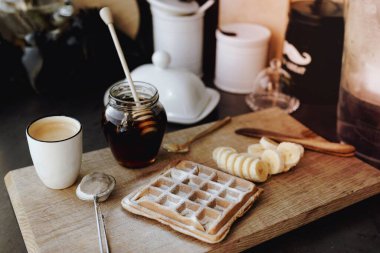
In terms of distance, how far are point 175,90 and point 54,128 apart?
37 centimetres

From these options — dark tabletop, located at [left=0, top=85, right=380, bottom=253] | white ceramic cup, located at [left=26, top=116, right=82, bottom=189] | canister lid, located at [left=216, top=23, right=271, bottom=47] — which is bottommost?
dark tabletop, located at [left=0, top=85, right=380, bottom=253]

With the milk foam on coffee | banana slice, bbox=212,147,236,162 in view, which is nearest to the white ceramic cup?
the milk foam on coffee

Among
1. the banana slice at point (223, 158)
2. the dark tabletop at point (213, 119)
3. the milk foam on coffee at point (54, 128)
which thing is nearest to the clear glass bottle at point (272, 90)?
the dark tabletop at point (213, 119)

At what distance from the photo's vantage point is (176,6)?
1396 mm

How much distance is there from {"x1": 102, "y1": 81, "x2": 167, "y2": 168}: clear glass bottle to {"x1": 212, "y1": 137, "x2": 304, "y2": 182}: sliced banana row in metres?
0.14

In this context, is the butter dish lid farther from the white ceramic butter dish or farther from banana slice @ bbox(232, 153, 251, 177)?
banana slice @ bbox(232, 153, 251, 177)

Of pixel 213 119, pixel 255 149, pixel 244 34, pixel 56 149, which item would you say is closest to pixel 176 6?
pixel 244 34

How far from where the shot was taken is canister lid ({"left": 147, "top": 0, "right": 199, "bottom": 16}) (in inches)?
54.3

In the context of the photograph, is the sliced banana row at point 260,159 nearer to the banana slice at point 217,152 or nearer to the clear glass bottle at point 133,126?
the banana slice at point 217,152

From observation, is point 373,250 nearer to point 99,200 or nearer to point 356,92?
point 356,92

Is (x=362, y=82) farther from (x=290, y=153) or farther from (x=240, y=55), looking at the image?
(x=240, y=55)

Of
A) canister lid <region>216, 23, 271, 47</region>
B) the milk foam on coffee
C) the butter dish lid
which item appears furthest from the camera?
canister lid <region>216, 23, 271, 47</region>

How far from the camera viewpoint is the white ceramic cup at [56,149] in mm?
911

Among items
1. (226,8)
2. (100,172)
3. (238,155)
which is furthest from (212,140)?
(226,8)
